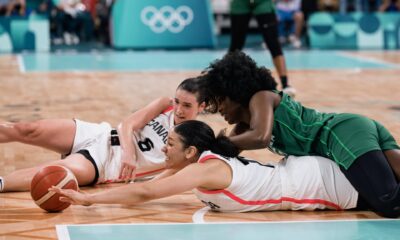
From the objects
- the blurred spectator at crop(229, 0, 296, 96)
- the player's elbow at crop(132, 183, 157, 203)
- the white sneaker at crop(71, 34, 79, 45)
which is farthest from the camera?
the white sneaker at crop(71, 34, 79, 45)

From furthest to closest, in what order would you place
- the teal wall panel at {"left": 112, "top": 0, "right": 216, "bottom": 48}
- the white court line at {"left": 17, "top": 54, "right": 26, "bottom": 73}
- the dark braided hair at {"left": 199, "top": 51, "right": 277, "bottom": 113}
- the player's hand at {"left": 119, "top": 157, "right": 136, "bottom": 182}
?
the teal wall panel at {"left": 112, "top": 0, "right": 216, "bottom": 48}, the white court line at {"left": 17, "top": 54, "right": 26, "bottom": 73}, the player's hand at {"left": 119, "top": 157, "right": 136, "bottom": 182}, the dark braided hair at {"left": 199, "top": 51, "right": 277, "bottom": 113}

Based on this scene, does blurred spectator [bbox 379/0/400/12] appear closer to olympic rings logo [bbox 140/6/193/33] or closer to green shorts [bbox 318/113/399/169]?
olympic rings logo [bbox 140/6/193/33]

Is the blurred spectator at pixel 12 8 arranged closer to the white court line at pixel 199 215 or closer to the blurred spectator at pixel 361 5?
the blurred spectator at pixel 361 5

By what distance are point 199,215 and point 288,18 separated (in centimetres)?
1587

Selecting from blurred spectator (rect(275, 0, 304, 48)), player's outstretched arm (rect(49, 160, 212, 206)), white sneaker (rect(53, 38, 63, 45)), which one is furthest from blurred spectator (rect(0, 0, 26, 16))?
player's outstretched arm (rect(49, 160, 212, 206))

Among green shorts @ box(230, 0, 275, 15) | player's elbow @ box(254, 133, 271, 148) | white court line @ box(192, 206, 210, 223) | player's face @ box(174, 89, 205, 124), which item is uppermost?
player's face @ box(174, 89, 205, 124)

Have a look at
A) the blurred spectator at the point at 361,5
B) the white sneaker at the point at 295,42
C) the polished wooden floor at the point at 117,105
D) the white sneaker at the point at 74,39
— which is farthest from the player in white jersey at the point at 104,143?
the blurred spectator at the point at 361,5

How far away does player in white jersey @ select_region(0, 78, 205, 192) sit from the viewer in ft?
19.2

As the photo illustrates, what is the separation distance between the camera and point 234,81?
539 cm

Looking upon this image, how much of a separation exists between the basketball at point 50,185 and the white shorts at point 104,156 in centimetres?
72

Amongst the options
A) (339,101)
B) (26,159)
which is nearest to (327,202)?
(26,159)

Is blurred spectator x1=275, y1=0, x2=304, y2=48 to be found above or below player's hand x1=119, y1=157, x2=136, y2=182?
below

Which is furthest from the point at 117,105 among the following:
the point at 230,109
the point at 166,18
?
the point at 166,18

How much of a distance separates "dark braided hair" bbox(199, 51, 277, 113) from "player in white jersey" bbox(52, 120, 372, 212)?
0.85 ft
